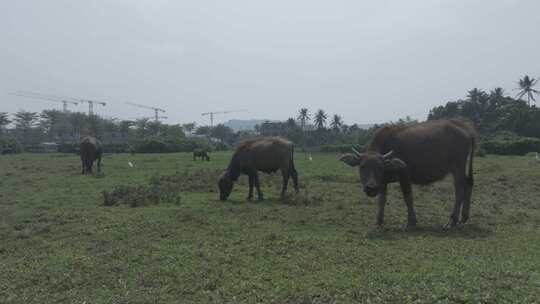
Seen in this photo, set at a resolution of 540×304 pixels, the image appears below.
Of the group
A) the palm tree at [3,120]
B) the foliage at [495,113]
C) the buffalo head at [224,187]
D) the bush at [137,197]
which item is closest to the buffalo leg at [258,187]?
the buffalo head at [224,187]

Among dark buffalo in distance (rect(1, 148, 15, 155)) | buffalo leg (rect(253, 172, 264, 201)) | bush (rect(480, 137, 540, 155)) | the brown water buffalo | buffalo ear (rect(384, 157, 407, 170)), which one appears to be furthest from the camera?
dark buffalo in distance (rect(1, 148, 15, 155))

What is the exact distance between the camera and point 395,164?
1045 cm

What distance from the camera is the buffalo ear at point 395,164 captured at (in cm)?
1042

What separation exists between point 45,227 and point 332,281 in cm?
791

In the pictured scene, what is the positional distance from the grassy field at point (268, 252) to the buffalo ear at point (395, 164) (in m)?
1.45

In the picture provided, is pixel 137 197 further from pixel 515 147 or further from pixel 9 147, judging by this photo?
pixel 9 147

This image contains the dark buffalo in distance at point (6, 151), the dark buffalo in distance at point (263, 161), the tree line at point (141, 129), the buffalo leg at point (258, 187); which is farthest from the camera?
the tree line at point (141, 129)

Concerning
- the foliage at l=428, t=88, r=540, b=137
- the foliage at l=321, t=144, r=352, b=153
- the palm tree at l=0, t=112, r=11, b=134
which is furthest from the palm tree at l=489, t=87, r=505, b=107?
the palm tree at l=0, t=112, r=11, b=134

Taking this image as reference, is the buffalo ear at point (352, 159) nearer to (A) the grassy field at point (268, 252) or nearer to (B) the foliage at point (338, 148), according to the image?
(A) the grassy field at point (268, 252)

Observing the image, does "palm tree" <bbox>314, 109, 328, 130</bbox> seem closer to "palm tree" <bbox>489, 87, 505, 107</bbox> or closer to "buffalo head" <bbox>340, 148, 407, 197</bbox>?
"palm tree" <bbox>489, 87, 505, 107</bbox>

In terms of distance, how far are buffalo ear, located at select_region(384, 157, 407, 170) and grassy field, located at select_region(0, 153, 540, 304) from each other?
4.74ft

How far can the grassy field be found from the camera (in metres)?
6.23

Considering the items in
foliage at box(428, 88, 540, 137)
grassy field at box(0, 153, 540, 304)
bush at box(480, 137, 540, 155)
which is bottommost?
grassy field at box(0, 153, 540, 304)

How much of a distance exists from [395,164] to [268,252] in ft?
12.6
